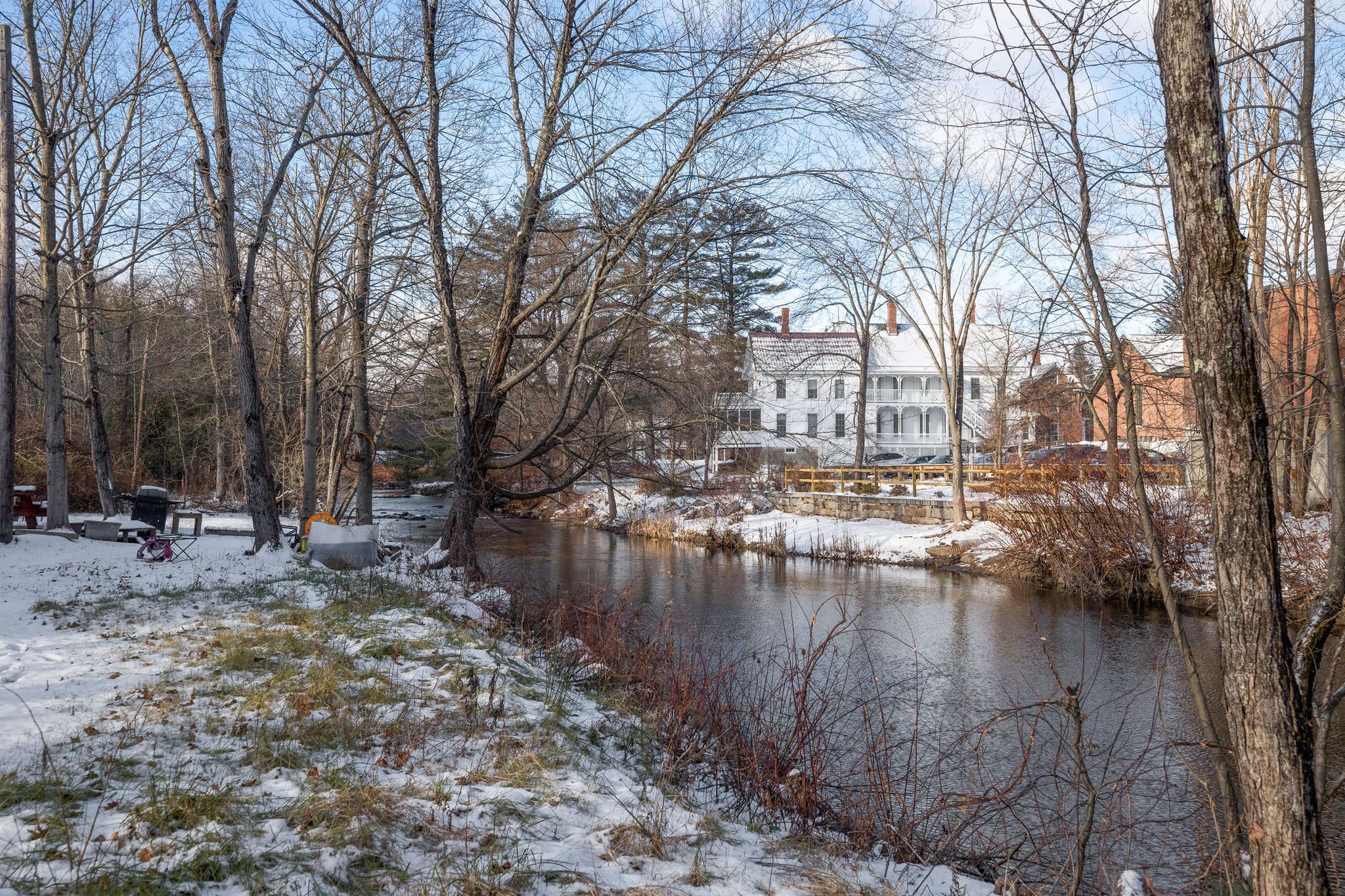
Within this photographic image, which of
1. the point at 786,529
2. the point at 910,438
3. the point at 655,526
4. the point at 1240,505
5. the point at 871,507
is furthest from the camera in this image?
the point at 910,438

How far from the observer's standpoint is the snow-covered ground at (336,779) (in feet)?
11.5

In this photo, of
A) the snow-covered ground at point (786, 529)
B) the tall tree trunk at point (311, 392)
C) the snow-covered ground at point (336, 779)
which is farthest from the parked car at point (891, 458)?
the snow-covered ground at point (336, 779)

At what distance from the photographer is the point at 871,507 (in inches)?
977


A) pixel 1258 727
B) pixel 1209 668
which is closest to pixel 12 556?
pixel 1258 727

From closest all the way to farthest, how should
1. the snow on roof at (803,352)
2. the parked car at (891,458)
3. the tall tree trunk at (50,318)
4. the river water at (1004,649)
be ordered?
the river water at (1004,649), the tall tree trunk at (50,318), the snow on roof at (803,352), the parked car at (891,458)

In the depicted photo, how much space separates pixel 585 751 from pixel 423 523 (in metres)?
25.2

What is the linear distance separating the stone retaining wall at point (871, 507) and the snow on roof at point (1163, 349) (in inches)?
195

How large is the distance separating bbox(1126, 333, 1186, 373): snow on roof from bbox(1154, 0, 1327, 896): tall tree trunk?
44.3 feet

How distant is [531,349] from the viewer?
552 inches

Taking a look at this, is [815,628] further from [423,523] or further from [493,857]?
[423,523]

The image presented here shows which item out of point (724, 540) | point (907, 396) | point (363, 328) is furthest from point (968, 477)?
point (907, 396)

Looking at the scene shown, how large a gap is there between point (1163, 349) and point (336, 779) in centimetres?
2052

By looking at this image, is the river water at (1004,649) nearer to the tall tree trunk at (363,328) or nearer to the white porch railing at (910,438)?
the tall tree trunk at (363,328)

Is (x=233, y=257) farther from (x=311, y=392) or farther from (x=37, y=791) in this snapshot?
(x=37, y=791)
